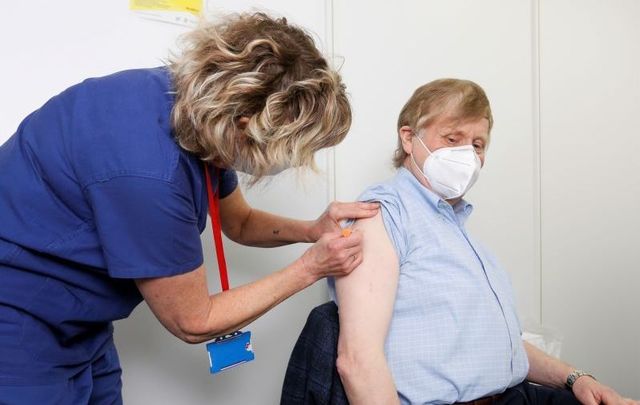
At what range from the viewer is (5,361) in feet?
2.81

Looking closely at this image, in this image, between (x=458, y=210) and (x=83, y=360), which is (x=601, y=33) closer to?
(x=458, y=210)

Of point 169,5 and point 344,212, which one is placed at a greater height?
point 169,5

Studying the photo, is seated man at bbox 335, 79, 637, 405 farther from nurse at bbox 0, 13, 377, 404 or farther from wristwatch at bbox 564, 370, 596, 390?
nurse at bbox 0, 13, 377, 404

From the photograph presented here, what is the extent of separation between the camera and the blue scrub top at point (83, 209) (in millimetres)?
825

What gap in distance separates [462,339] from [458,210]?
0.38 meters

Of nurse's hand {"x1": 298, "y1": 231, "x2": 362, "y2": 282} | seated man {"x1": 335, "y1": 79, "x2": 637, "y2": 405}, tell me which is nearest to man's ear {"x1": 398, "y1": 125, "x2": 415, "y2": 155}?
seated man {"x1": 335, "y1": 79, "x2": 637, "y2": 405}

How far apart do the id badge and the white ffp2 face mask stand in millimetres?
587

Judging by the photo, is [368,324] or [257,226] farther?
[257,226]

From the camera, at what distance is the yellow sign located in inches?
52.8

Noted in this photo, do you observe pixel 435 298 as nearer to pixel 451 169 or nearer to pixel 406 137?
pixel 451 169

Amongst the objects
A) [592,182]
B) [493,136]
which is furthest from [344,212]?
[592,182]

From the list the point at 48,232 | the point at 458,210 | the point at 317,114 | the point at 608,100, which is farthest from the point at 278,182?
the point at 608,100

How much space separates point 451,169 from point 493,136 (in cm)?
88

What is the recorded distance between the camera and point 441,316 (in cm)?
109
